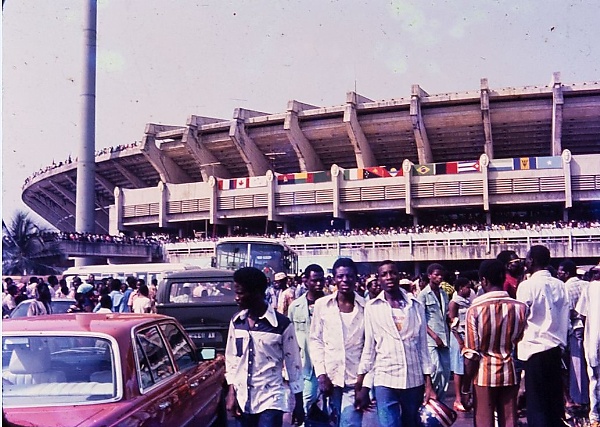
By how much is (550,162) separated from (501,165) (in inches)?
114

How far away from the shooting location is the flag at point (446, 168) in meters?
41.9

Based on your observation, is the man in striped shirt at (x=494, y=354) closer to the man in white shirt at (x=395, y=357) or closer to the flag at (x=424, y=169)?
the man in white shirt at (x=395, y=357)

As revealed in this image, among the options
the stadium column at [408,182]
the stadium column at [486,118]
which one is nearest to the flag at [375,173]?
the stadium column at [408,182]

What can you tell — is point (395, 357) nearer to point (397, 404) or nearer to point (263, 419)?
point (397, 404)

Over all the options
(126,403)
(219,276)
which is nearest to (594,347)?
(126,403)

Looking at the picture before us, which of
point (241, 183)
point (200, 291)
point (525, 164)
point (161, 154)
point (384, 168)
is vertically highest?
point (161, 154)

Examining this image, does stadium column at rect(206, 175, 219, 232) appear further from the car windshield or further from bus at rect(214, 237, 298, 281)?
the car windshield

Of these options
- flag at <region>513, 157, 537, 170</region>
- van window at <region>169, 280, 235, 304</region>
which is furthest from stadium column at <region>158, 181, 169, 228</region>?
van window at <region>169, 280, 235, 304</region>

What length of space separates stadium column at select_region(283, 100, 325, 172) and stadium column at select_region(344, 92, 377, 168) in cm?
333

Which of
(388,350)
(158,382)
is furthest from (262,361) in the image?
(388,350)

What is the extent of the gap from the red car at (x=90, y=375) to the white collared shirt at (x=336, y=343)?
0.98 m

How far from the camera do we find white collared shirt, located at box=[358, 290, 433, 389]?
4.38 meters

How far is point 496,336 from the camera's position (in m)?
4.65

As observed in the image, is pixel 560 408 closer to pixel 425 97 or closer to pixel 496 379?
pixel 496 379
